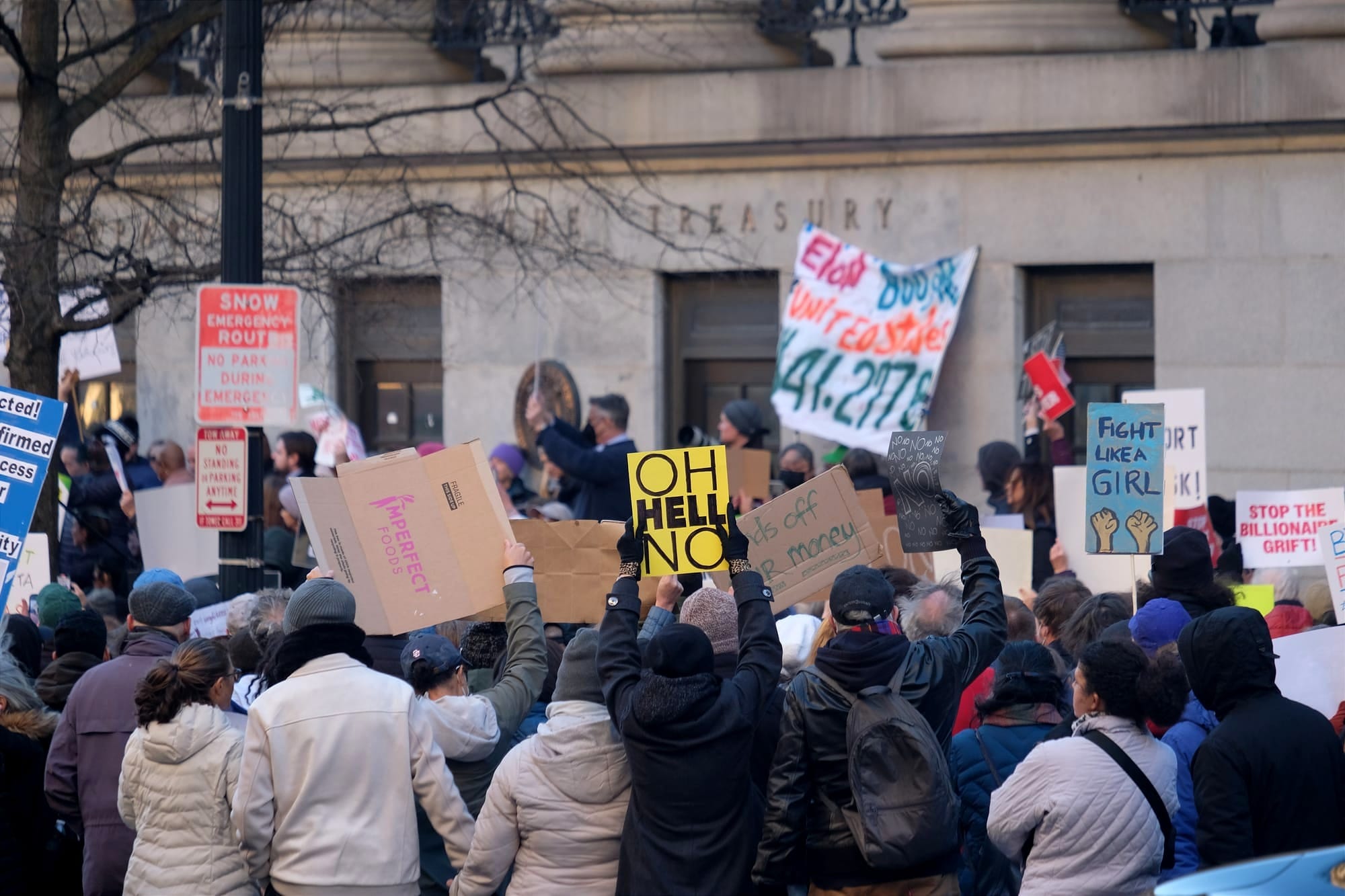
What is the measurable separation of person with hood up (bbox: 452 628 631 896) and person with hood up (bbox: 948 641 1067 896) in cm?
117

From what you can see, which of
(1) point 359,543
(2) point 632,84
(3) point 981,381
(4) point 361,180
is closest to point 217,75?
(4) point 361,180

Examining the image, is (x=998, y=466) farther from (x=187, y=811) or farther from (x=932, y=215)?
(x=187, y=811)

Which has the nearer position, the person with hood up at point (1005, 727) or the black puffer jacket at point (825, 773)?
the black puffer jacket at point (825, 773)

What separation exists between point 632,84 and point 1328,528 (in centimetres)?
883

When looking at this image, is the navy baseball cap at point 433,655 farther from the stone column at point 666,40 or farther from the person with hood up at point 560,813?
the stone column at point 666,40

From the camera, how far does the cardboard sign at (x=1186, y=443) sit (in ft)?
34.4

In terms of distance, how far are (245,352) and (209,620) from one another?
1.41 meters

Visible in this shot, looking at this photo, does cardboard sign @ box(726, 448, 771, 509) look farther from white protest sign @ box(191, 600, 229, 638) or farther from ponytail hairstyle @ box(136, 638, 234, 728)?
ponytail hairstyle @ box(136, 638, 234, 728)

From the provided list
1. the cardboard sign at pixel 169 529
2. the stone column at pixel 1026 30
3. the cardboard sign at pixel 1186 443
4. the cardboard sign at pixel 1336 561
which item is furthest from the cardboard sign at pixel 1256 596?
the stone column at pixel 1026 30

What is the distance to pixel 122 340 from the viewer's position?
17.3 m

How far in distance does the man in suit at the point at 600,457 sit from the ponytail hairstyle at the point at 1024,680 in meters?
4.81

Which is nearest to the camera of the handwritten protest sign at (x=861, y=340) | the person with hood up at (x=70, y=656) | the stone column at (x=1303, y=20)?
the person with hood up at (x=70, y=656)

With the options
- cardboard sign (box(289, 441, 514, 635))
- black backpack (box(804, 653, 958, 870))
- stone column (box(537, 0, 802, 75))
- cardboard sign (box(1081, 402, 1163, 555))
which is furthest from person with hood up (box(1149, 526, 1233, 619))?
stone column (box(537, 0, 802, 75))

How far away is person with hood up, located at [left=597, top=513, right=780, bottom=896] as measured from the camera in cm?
532
